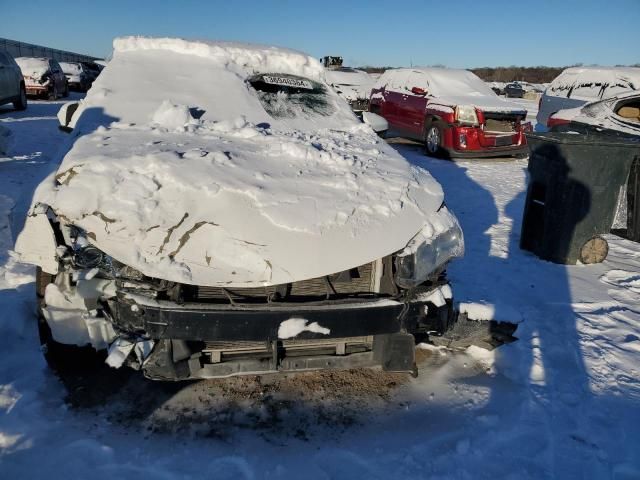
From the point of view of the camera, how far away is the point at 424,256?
238 cm

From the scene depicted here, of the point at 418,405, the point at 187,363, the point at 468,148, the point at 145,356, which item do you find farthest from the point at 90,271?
the point at 468,148

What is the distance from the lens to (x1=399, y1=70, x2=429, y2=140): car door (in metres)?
9.91

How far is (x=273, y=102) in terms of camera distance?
3904mm

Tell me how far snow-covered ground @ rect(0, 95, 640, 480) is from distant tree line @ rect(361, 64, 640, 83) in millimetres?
46209

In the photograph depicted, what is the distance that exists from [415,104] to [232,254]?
29.0 feet

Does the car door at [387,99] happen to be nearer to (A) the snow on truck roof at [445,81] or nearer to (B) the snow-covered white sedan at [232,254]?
(A) the snow on truck roof at [445,81]

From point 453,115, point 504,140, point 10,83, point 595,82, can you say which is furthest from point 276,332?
point 10,83

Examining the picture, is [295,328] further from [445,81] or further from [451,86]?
[445,81]

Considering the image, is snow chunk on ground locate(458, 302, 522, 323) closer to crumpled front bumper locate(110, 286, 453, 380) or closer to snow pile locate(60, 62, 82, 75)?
crumpled front bumper locate(110, 286, 453, 380)

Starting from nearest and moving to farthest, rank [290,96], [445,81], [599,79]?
1. [290,96]
2. [599,79]
3. [445,81]

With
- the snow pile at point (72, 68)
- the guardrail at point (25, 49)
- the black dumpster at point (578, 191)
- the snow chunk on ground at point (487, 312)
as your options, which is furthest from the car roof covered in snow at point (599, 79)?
the guardrail at point (25, 49)

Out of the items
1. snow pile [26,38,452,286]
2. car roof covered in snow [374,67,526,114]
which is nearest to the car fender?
snow pile [26,38,452,286]

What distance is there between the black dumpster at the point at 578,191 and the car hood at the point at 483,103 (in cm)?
435

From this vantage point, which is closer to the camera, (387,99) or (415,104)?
(415,104)
